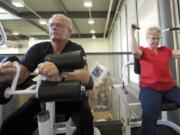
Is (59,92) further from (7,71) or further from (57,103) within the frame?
(57,103)

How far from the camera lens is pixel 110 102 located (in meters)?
3.11

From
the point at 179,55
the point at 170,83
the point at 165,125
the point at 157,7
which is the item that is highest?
the point at 157,7

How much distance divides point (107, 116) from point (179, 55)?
4.55 feet

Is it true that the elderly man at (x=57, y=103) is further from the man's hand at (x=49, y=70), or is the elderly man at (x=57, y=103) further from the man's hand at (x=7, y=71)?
the man's hand at (x=49, y=70)

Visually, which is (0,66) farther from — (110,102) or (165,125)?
(110,102)

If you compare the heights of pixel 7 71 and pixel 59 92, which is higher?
pixel 7 71

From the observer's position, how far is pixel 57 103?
5.04ft

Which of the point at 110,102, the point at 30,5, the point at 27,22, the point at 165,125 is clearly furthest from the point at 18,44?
the point at 165,125

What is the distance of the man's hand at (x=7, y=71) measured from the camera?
1136 millimetres

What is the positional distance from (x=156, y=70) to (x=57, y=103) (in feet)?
3.39

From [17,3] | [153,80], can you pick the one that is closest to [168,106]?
[153,80]

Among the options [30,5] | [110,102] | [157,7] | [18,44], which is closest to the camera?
[157,7]

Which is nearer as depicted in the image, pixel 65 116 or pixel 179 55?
pixel 65 116

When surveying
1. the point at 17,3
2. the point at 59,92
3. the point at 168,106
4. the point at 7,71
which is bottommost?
the point at 168,106
